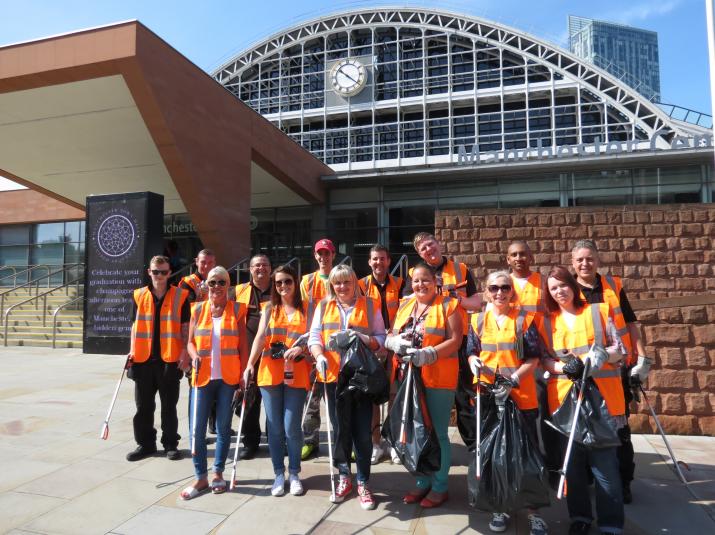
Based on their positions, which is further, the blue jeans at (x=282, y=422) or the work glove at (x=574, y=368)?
the blue jeans at (x=282, y=422)

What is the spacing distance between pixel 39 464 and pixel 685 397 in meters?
6.26

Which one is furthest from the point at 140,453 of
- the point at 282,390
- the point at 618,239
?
the point at 618,239

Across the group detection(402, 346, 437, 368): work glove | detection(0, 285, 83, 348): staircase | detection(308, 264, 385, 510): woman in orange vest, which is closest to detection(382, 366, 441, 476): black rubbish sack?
detection(402, 346, 437, 368): work glove

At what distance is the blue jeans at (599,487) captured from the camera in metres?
2.91

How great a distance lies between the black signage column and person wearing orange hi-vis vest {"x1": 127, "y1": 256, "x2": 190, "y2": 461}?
5576mm

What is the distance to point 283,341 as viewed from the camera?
3.83 meters

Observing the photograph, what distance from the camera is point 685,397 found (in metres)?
5.17

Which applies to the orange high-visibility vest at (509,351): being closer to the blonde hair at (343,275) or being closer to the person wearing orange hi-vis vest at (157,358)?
the blonde hair at (343,275)

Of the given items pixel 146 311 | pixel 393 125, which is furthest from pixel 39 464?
pixel 393 125

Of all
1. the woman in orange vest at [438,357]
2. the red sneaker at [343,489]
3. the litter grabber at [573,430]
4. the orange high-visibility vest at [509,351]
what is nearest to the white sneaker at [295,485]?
the red sneaker at [343,489]

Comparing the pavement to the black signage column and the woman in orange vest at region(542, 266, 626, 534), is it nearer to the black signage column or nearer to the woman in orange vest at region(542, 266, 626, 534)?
the woman in orange vest at region(542, 266, 626, 534)

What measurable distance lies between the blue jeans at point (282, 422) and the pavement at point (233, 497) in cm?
25

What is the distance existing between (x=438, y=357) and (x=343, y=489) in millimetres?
1202

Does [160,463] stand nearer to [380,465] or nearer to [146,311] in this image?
[146,311]
